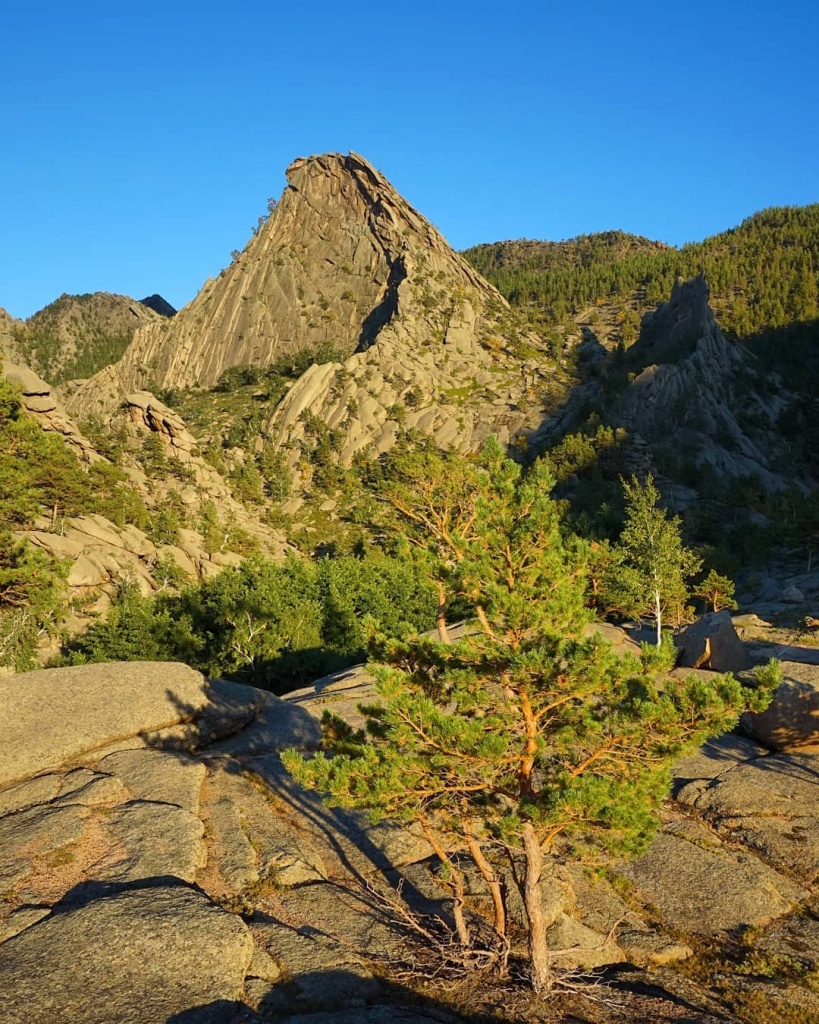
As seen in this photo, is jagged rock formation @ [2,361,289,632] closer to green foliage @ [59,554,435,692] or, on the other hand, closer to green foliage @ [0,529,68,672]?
green foliage @ [59,554,435,692]

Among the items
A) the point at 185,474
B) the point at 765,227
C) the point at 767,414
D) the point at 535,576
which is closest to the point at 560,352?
the point at 767,414

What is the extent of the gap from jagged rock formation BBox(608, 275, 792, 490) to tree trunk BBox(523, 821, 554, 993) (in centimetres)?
8913

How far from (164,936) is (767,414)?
11970cm

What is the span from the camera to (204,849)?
14.0 m

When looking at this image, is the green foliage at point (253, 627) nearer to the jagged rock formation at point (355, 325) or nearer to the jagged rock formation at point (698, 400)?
the jagged rock formation at point (698, 400)

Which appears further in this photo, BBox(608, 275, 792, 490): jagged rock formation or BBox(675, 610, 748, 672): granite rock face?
BBox(608, 275, 792, 490): jagged rock formation

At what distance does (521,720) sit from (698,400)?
336ft

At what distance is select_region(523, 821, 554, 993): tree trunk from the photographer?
425 inches

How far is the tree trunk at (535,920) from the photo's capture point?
10.8 meters

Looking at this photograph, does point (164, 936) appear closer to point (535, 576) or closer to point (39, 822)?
point (39, 822)

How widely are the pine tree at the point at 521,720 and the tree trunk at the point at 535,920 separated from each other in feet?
0.08

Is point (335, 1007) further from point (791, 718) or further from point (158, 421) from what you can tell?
point (158, 421)

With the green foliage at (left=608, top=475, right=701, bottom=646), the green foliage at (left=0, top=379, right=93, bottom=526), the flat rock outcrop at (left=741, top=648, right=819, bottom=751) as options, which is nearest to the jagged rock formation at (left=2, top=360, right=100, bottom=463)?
the green foliage at (left=0, top=379, right=93, bottom=526)

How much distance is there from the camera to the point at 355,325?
150 meters
